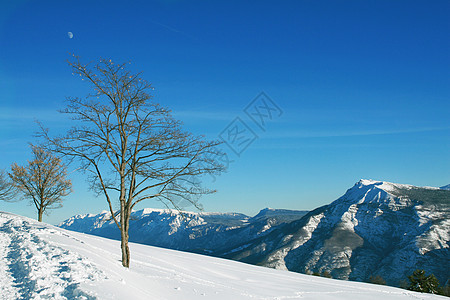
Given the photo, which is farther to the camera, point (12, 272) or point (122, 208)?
point (122, 208)

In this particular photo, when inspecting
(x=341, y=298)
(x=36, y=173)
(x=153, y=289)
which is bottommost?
(x=341, y=298)

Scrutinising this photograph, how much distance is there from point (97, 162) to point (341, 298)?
13711 millimetres

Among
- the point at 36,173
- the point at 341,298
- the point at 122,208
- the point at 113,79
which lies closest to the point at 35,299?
the point at 122,208

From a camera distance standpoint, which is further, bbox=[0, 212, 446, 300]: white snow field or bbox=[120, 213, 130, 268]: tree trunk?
bbox=[120, 213, 130, 268]: tree trunk

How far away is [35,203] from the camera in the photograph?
3378 cm

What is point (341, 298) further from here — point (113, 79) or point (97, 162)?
point (113, 79)

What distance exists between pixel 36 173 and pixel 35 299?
28.2m

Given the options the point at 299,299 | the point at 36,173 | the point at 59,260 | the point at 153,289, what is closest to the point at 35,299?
the point at 59,260

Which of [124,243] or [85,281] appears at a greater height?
[124,243]

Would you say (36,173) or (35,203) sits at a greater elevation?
(36,173)

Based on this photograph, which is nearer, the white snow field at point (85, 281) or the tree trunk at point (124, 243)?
the white snow field at point (85, 281)

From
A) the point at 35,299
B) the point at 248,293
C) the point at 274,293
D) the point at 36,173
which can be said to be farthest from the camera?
the point at 36,173

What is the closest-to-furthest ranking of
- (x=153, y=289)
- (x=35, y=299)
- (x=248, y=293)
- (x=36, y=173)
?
1. (x=35, y=299)
2. (x=153, y=289)
3. (x=248, y=293)
4. (x=36, y=173)

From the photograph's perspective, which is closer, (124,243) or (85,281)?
(85,281)
